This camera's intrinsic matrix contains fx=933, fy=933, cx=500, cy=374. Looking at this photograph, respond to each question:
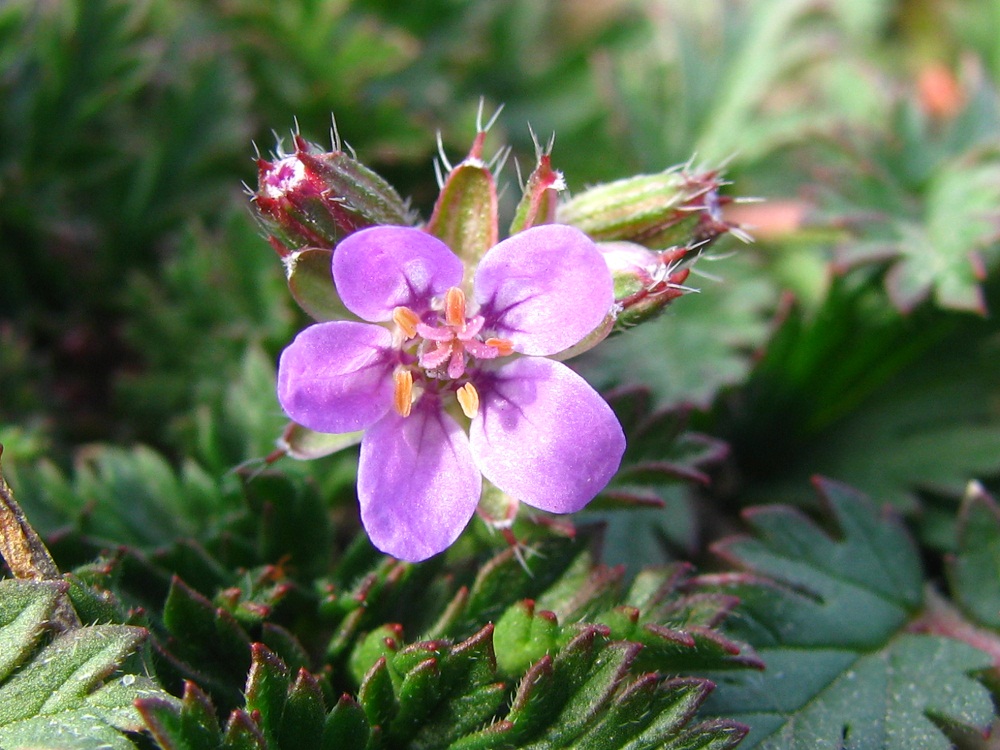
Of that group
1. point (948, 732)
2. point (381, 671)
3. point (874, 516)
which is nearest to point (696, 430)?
point (874, 516)

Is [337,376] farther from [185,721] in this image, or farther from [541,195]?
[185,721]

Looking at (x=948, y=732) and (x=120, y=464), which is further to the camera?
(x=120, y=464)

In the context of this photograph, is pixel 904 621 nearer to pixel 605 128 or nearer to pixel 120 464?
pixel 120 464

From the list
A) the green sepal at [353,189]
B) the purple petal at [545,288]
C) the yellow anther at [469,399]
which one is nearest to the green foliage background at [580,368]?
the yellow anther at [469,399]

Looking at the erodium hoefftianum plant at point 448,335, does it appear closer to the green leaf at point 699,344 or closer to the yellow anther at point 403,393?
the yellow anther at point 403,393

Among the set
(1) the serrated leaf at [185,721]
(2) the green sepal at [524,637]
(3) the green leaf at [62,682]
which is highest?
(3) the green leaf at [62,682]

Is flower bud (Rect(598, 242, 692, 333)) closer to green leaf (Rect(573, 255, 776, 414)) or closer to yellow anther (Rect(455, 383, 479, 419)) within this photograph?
yellow anther (Rect(455, 383, 479, 419))

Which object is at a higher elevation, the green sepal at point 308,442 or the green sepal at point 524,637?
the green sepal at point 308,442
